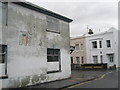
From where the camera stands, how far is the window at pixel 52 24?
14.0 metres

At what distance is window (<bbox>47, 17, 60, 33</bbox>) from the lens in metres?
14.0

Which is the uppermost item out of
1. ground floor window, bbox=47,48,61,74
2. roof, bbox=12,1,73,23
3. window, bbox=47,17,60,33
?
roof, bbox=12,1,73,23

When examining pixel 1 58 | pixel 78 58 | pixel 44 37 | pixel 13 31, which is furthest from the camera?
pixel 78 58

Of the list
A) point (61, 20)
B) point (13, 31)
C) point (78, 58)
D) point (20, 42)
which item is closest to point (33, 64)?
point (20, 42)

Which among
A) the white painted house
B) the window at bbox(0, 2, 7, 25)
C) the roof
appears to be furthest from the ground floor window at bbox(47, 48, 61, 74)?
the white painted house

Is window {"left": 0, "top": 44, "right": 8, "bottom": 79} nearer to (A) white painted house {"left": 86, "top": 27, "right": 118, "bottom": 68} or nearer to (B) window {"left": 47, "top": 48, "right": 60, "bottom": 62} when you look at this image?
(B) window {"left": 47, "top": 48, "right": 60, "bottom": 62}

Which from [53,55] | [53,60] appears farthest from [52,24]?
[53,60]

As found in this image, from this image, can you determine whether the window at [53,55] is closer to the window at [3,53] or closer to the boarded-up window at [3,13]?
the window at [3,53]

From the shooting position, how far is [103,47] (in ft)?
113

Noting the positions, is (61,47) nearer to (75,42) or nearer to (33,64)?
(33,64)

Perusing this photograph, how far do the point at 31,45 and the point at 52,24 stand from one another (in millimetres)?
3300

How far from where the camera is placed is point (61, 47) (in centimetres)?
1513

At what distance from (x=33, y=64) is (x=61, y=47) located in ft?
12.9

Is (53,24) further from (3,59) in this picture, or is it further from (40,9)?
Answer: (3,59)
